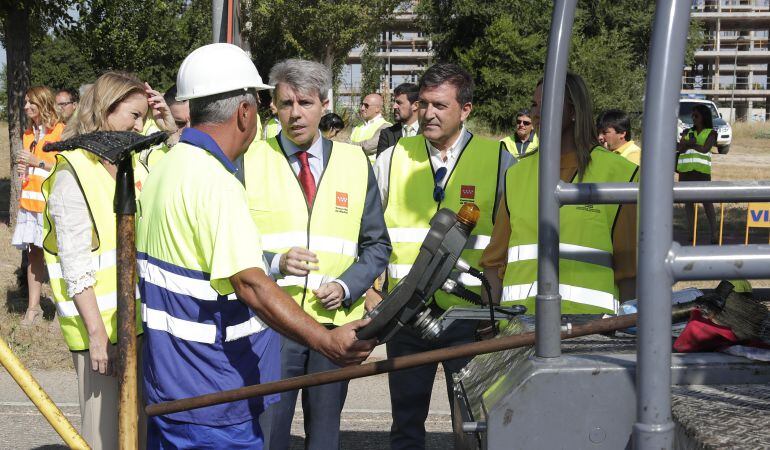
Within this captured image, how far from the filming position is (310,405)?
3930mm

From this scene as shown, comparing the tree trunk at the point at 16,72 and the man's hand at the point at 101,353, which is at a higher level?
the tree trunk at the point at 16,72

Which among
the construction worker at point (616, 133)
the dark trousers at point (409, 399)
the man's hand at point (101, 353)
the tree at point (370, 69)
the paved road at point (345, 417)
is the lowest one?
the paved road at point (345, 417)

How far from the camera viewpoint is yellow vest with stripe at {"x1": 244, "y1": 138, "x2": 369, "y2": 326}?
12.8 ft

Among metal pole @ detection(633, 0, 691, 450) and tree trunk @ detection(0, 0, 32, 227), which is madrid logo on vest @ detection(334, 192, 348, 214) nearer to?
metal pole @ detection(633, 0, 691, 450)

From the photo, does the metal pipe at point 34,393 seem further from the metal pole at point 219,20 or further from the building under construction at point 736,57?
the building under construction at point 736,57

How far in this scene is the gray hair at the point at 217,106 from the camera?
2900 mm

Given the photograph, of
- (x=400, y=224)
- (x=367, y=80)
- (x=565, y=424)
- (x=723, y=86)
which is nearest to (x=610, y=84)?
(x=367, y=80)

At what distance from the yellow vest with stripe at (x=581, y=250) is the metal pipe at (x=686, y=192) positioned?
1751mm

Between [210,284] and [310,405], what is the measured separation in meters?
1.37

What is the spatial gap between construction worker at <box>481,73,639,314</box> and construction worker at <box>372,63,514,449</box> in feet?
1.67

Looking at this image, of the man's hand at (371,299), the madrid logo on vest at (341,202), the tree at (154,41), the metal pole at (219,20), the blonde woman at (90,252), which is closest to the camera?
the blonde woman at (90,252)

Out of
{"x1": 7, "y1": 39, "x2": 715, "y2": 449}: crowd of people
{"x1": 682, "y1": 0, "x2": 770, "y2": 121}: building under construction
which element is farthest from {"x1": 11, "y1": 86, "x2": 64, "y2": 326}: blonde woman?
{"x1": 682, "y1": 0, "x2": 770, "y2": 121}: building under construction

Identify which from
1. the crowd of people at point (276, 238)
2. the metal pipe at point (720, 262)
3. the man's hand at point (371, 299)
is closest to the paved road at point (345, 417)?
the crowd of people at point (276, 238)

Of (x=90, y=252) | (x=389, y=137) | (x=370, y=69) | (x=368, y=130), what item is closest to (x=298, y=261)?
(x=90, y=252)
